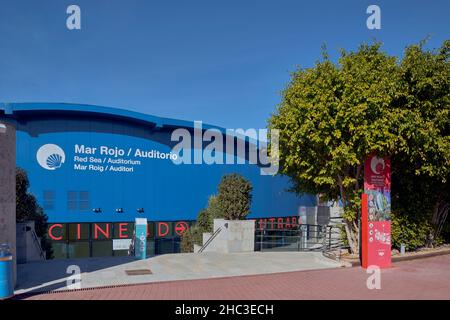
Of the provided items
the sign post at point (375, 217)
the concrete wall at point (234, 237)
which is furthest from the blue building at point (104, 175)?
the sign post at point (375, 217)

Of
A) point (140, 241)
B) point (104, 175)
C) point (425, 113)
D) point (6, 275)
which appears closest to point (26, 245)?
point (140, 241)

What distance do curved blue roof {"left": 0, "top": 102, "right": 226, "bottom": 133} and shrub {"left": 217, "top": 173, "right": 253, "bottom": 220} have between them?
13.9 m

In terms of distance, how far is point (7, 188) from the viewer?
9156 mm

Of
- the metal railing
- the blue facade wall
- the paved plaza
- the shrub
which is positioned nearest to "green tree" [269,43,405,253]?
the shrub

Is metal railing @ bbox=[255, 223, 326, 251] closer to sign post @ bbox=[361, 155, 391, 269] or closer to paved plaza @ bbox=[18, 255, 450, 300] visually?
sign post @ bbox=[361, 155, 391, 269]

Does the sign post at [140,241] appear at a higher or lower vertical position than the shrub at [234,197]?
lower

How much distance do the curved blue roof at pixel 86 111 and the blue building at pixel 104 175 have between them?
57 mm

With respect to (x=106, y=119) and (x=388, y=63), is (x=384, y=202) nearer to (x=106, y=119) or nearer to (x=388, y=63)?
(x=388, y=63)

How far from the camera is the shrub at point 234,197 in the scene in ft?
53.8

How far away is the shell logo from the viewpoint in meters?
25.7

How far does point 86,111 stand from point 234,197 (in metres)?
15.0

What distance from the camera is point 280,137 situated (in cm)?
1440

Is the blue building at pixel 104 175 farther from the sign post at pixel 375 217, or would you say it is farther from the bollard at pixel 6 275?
the sign post at pixel 375 217

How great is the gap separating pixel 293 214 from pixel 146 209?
644 inches
